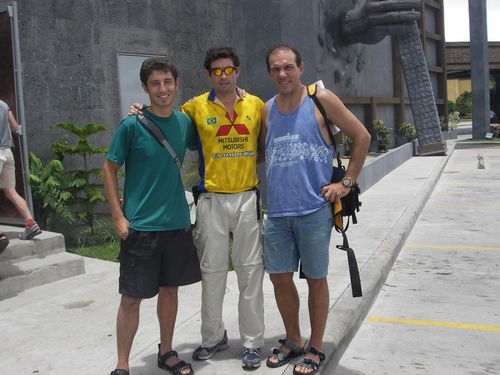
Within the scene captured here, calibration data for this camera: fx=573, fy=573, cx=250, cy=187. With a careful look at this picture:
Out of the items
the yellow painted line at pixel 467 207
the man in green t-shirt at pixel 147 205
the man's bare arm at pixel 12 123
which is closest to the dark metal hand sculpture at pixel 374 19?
the yellow painted line at pixel 467 207

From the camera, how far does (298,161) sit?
11.4 ft

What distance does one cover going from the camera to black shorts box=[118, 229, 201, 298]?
334cm

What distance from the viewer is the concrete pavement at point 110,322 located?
3.80 meters

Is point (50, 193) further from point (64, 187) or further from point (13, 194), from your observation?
point (13, 194)

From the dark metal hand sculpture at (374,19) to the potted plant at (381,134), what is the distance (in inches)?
158

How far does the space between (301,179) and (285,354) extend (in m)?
1.14

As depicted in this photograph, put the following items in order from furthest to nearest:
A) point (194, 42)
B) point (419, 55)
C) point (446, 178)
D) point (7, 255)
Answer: point (419, 55) < point (446, 178) < point (194, 42) < point (7, 255)

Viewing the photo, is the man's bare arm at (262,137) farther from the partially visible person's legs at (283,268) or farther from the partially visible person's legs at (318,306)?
the partially visible person's legs at (318,306)

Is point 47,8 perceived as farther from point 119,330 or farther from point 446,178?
point 446,178

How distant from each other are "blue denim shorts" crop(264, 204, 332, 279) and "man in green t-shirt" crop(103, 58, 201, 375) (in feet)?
1.81

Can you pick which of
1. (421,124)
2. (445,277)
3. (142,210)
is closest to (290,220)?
(142,210)

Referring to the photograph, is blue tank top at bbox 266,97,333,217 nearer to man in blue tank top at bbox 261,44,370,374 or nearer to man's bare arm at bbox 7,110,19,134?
man in blue tank top at bbox 261,44,370,374

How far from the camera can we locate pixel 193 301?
5.13m

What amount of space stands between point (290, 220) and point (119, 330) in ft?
3.97
